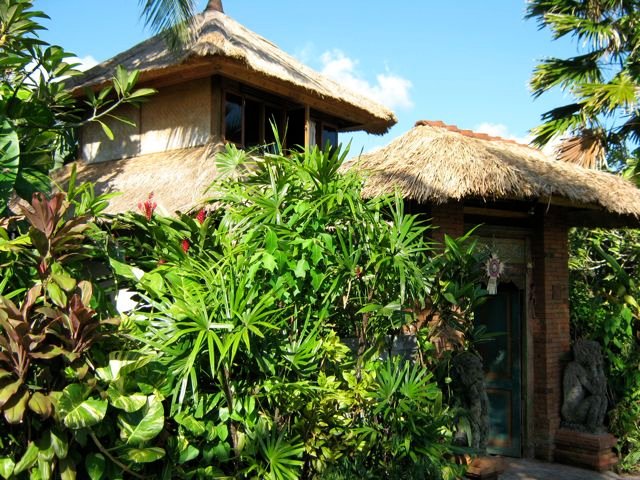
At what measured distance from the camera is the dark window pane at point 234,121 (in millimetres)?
9109

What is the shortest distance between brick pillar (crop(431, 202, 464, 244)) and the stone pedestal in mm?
2867

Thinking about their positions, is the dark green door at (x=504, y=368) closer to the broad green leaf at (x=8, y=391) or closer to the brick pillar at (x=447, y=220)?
the brick pillar at (x=447, y=220)

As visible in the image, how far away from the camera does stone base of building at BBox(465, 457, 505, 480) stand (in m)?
6.44

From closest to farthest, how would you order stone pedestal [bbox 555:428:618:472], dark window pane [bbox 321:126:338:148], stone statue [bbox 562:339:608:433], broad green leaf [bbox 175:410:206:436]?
broad green leaf [bbox 175:410:206:436] < stone pedestal [bbox 555:428:618:472] < stone statue [bbox 562:339:608:433] < dark window pane [bbox 321:126:338:148]

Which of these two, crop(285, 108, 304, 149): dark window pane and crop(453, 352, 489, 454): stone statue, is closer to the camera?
crop(453, 352, 489, 454): stone statue

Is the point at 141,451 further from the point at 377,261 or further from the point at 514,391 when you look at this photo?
the point at 514,391

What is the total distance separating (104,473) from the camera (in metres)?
3.49

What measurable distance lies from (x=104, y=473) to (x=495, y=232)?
572cm

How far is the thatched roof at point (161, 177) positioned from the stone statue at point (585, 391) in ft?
16.5

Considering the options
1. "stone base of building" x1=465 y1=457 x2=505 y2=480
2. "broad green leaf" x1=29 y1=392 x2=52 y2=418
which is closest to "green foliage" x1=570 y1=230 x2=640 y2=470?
"stone base of building" x1=465 y1=457 x2=505 y2=480

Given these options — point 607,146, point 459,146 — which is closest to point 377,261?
point 459,146

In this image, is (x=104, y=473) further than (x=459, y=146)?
No

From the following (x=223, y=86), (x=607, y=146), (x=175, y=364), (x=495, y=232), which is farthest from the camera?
(x=607, y=146)

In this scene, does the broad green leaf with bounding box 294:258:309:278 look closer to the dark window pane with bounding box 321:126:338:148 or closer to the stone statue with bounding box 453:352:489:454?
the stone statue with bounding box 453:352:489:454
